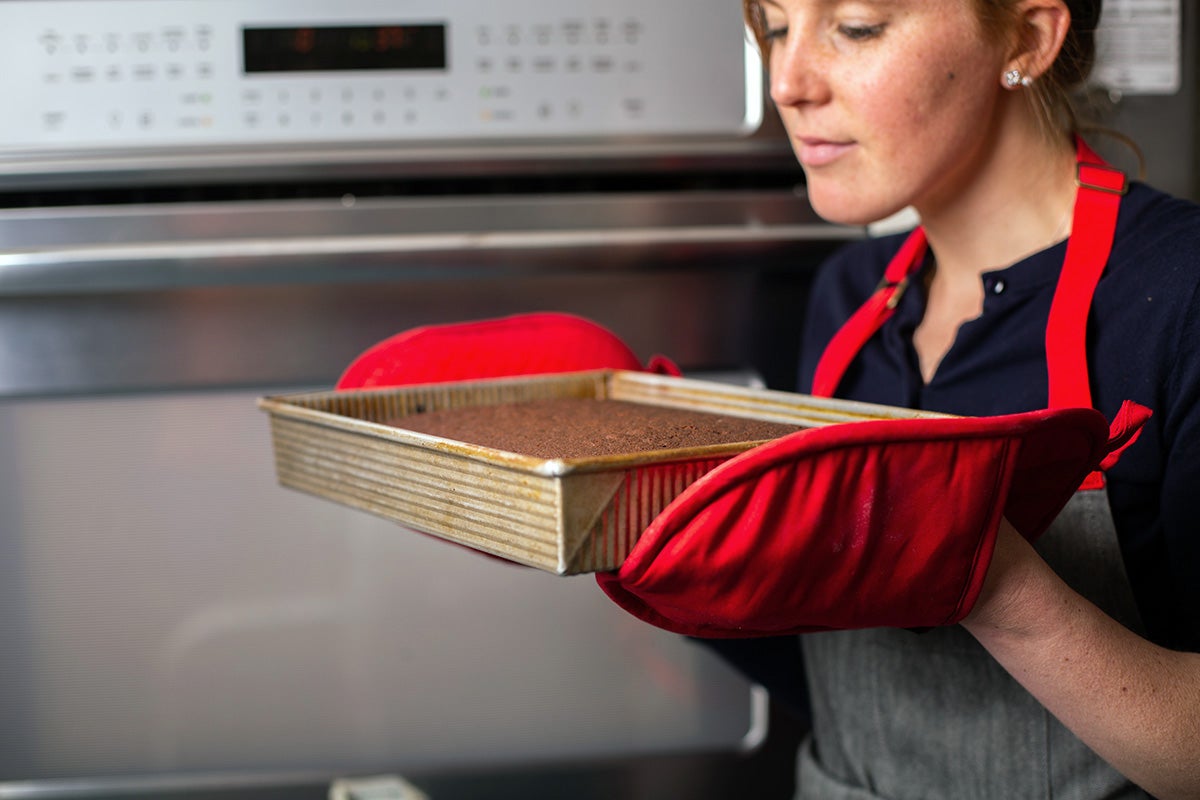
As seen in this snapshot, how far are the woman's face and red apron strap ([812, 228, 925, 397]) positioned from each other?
0.46 feet

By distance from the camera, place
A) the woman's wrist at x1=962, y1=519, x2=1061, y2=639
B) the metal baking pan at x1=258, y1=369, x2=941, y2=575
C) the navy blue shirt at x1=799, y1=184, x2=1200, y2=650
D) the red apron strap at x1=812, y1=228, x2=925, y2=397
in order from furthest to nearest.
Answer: the red apron strap at x1=812, y1=228, x2=925, y2=397 → the navy blue shirt at x1=799, y1=184, x2=1200, y2=650 → the woman's wrist at x1=962, y1=519, x2=1061, y2=639 → the metal baking pan at x1=258, y1=369, x2=941, y2=575

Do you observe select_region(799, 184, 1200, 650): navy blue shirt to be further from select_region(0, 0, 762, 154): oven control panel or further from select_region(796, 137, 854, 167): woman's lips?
select_region(0, 0, 762, 154): oven control panel

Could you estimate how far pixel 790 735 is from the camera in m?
1.03

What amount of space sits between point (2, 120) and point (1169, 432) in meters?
0.85

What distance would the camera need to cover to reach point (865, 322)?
2.94ft

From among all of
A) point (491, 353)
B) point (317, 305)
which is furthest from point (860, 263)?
point (317, 305)

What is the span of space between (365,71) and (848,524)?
64 centimetres

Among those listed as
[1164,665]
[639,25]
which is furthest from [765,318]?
[1164,665]

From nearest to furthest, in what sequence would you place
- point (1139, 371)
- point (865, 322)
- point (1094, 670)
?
1. point (1094, 670)
2. point (1139, 371)
3. point (865, 322)

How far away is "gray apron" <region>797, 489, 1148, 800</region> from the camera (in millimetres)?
732

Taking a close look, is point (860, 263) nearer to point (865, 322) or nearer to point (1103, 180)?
point (865, 322)

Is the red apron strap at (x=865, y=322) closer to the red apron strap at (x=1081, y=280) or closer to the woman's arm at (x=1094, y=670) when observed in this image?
the red apron strap at (x=1081, y=280)

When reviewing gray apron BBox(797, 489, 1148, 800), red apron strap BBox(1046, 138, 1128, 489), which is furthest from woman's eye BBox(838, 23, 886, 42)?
gray apron BBox(797, 489, 1148, 800)

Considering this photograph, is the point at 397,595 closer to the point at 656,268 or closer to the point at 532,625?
the point at 532,625
